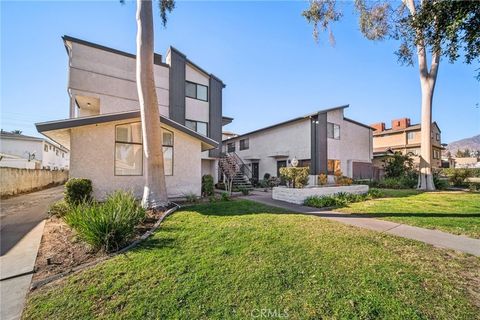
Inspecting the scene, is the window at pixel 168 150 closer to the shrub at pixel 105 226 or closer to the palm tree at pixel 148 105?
the palm tree at pixel 148 105

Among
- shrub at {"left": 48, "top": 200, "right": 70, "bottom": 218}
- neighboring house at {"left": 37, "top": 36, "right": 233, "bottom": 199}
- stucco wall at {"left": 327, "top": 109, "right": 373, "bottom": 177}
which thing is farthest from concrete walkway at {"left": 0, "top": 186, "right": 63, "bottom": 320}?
stucco wall at {"left": 327, "top": 109, "right": 373, "bottom": 177}

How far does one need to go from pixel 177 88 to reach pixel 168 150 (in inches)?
273

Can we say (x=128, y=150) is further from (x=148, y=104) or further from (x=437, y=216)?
(x=437, y=216)

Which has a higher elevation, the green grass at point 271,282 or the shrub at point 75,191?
the shrub at point 75,191

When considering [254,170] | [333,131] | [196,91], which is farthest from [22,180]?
[333,131]

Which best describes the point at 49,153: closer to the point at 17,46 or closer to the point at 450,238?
the point at 17,46

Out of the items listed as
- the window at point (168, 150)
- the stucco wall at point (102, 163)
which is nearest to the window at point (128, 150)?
the stucco wall at point (102, 163)

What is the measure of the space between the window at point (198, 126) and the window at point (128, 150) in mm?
5954

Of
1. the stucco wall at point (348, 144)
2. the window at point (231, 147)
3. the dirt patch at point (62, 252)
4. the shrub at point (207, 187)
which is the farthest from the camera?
the window at point (231, 147)

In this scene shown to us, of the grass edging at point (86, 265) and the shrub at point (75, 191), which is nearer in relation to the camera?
the grass edging at point (86, 265)

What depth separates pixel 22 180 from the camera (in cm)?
1516

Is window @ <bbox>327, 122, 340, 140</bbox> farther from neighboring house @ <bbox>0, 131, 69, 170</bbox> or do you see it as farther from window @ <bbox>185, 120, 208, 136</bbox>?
neighboring house @ <bbox>0, 131, 69, 170</bbox>

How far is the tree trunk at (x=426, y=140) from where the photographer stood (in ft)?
56.5

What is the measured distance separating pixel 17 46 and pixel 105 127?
4.77 meters
